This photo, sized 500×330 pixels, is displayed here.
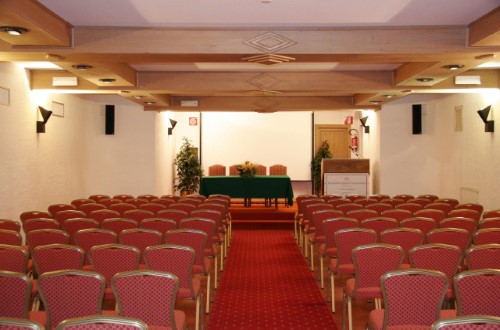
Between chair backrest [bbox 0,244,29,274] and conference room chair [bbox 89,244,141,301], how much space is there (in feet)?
1.91

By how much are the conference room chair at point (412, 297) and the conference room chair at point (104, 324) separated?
1981 mm

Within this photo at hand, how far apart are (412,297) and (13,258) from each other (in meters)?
3.40

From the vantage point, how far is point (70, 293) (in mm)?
3959

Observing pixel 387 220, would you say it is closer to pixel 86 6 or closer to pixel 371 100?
pixel 86 6

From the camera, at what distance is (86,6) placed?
22.4 feet

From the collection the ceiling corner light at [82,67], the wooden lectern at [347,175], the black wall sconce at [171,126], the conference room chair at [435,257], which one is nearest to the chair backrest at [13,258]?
the conference room chair at [435,257]

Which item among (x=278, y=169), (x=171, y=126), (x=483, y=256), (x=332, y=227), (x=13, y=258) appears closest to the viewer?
(x=13, y=258)

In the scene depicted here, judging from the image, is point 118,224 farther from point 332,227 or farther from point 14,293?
point 14,293

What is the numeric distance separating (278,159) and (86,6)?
13685 millimetres

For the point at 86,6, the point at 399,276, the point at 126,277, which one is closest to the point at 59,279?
the point at 126,277

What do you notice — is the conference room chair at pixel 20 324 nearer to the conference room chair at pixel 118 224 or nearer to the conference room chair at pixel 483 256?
the conference room chair at pixel 483 256

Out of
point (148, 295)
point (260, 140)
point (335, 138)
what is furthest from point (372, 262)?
point (335, 138)

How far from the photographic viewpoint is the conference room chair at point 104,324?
8.72ft

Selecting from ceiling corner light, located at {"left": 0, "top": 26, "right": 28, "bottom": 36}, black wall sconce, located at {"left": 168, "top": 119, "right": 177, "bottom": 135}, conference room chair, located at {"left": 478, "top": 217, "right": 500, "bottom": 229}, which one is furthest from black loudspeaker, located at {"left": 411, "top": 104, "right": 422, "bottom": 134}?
ceiling corner light, located at {"left": 0, "top": 26, "right": 28, "bottom": 36}
